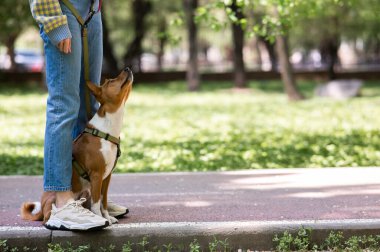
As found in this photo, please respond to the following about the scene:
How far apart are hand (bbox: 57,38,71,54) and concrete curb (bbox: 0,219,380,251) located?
4.23ft

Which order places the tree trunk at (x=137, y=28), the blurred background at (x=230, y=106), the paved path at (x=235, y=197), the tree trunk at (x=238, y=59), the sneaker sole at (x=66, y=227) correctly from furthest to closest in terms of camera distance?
1. the tree trunk at (x=137, y=28)
2. the tree trunk at (x=238, y=59)
3. the blurred background at (x=230, y=106)
4. the paved path at (x=235, y=197)
5. the sneaker sole at (x=66, y=227)

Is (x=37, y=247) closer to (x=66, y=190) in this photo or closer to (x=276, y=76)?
(x=66, y=190)

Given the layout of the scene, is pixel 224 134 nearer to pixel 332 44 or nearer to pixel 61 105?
pixel 61 105

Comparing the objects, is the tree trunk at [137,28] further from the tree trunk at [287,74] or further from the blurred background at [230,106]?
the tree trunk at [287,74]

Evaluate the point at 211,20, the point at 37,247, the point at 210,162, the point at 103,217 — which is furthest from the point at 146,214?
the point at 211,20

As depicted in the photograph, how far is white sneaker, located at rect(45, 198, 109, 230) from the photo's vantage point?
4.91m

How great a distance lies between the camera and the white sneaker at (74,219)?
16.1 feet

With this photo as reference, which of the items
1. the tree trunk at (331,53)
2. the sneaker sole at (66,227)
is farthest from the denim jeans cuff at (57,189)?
the tree trunk at (331,53)

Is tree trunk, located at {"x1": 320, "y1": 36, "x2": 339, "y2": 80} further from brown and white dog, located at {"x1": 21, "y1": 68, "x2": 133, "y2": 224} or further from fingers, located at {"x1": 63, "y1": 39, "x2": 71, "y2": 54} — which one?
fingers, located at {"x1": 63, "y1": 39, "x2": 71, "y2": 54}

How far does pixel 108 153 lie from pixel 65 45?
829mm

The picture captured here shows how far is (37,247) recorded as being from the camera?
4977 millimetres

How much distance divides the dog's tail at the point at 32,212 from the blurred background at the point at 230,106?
13.6 ft

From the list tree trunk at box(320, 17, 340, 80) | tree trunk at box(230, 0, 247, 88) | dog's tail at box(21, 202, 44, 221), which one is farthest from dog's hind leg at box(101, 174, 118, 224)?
tree trunk at box(320, 17, 340, 80)

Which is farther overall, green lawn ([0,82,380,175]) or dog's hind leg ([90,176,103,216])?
green lawn ([0,82,380,175])
